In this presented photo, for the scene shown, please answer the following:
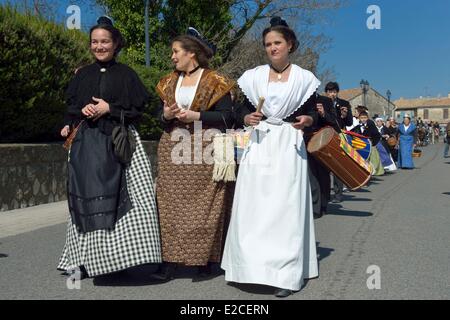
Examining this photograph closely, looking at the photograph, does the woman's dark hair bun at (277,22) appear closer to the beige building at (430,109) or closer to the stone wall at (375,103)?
the stone wall at (375,103)

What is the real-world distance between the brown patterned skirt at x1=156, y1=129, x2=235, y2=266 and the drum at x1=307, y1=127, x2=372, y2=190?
914 millimetres

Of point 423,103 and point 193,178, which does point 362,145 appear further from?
point 423,103

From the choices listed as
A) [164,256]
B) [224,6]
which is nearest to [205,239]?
[164,256]

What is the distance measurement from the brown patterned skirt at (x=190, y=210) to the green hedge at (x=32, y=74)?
548 centimetres

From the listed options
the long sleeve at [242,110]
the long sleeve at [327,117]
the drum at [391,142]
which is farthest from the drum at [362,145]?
the drum at [391,142]

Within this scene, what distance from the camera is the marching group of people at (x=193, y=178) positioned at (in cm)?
403

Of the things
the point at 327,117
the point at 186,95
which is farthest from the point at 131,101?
the point at 327,117

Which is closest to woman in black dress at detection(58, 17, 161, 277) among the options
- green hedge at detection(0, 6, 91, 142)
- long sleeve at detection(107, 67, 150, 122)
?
long sleeve at detection(107, 67, 150, 122)

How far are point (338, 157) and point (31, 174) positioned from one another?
575cm

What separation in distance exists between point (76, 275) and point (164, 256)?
2.30ft

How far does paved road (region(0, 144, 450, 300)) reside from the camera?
408 centimetres

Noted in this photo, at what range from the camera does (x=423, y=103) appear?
403ft

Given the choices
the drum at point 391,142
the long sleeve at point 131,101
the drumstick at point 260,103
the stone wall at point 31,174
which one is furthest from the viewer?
the drum at point 391,142
